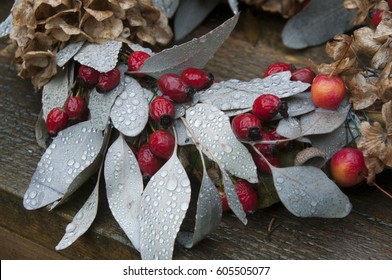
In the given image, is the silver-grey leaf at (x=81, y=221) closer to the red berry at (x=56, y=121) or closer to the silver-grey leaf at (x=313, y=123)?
the red berry at (x=56, y=121)

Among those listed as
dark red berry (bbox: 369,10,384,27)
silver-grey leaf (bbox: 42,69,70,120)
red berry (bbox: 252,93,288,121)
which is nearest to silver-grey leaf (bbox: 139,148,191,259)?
red berry (bbox: 252,93,288,121)

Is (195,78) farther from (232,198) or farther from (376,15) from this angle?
(376,15)

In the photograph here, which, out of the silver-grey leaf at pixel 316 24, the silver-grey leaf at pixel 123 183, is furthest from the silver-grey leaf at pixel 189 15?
the silver-grey leaf at pixel 123 183

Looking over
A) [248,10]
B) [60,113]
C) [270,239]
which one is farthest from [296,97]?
[248,10]

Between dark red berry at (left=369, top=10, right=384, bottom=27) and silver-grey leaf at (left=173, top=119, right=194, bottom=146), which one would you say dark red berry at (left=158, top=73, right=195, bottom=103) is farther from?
dark red berry at (left=369, top=10, right=384, bottom=27)

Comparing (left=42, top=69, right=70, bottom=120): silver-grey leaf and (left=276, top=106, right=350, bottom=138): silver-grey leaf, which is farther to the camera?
(left=42, top=69, right=70, bottom=120): silver-grey leaf

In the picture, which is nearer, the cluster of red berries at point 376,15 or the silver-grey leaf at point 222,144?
the silver-grey leaf at point 222,144
